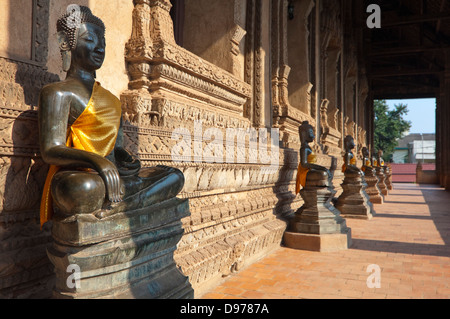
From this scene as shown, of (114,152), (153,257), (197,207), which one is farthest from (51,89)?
(197,207)

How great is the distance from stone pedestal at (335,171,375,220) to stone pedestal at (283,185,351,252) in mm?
2576

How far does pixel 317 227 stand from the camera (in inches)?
171

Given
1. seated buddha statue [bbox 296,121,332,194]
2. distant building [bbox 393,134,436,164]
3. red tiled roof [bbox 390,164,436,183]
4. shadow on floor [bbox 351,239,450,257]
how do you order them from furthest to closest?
distant building [bbox 393,134,436,164], red tiled roof [bbox 390,164,436,183], seated buddha statue [bbox 296,121,332,194], shadow on floor [bbox 351,239,450,257]

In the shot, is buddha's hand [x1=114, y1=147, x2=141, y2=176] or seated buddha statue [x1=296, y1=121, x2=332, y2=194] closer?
buddha's hand [x1=114, y1=147, x2=141, y2=176]

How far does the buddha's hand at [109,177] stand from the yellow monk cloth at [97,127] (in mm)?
257

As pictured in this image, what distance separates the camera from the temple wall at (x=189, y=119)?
175cm

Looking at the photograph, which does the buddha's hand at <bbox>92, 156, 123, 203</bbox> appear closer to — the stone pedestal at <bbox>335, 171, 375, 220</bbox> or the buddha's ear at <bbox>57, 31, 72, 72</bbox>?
the buddha's ear at <bbox>57, 31, 72, 72</bbox>

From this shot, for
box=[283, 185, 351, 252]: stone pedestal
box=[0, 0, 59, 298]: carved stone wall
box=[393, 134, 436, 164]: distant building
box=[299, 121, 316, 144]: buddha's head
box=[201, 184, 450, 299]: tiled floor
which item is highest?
box=[393, 134, 436, 164]: distant building

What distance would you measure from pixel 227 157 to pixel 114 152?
57.1 inches

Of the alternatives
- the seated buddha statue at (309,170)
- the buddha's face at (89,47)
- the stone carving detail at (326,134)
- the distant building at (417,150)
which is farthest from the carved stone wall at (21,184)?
the distant building at (417,150)

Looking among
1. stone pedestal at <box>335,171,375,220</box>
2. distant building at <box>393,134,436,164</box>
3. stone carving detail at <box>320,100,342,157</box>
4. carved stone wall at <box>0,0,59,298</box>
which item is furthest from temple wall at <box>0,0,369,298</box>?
distant building at <box>393,134,436,164</box>

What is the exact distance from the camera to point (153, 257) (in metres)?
1.87

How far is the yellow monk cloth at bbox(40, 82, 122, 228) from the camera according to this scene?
175cm
